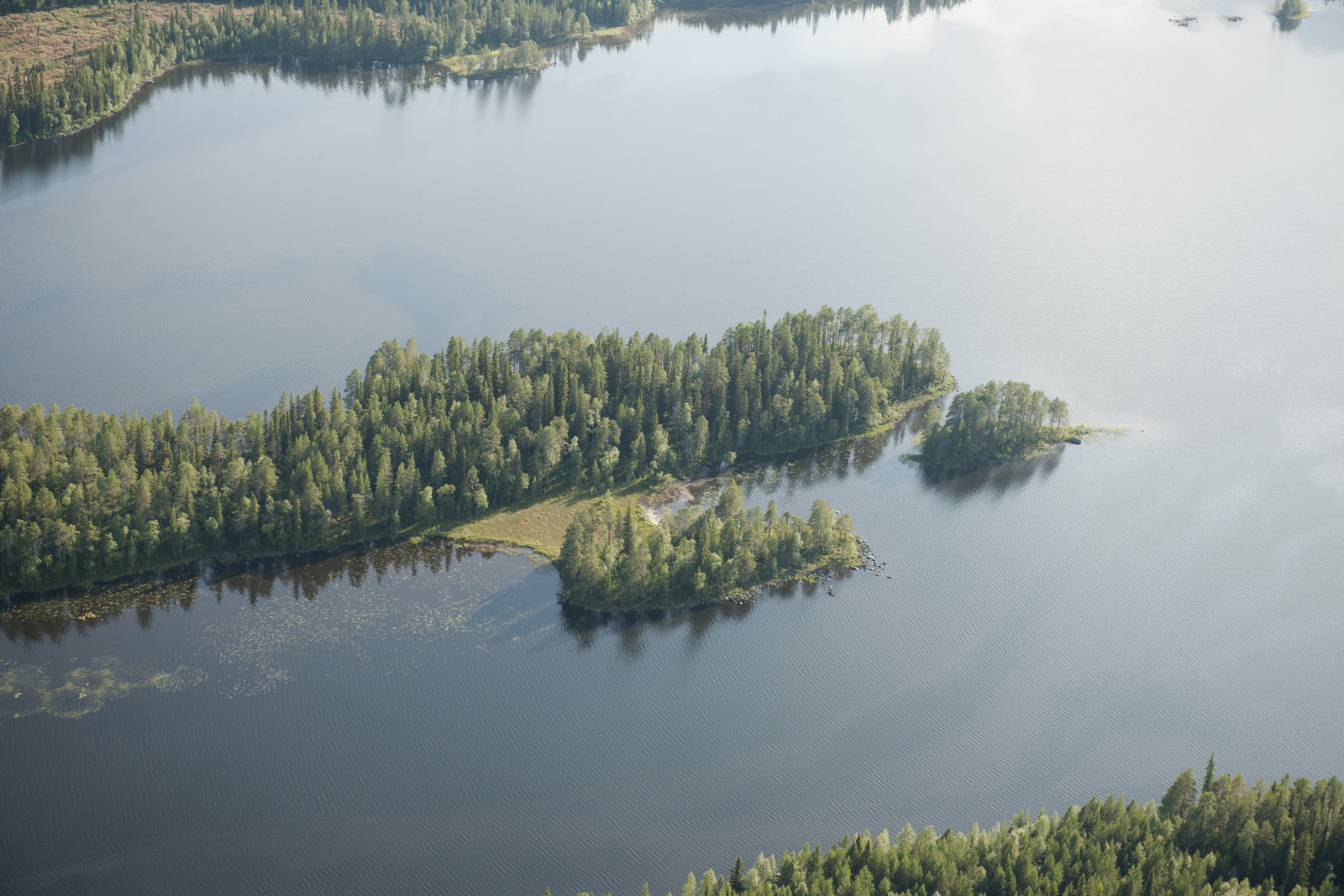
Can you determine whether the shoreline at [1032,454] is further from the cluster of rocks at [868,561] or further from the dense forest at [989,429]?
the cluster of rocks at [868,561]

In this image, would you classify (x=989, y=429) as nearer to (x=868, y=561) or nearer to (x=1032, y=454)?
(x=1032, y=454)

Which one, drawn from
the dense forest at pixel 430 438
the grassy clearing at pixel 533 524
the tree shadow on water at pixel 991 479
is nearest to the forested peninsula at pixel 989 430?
the tree shadow on water at pixel 991 479

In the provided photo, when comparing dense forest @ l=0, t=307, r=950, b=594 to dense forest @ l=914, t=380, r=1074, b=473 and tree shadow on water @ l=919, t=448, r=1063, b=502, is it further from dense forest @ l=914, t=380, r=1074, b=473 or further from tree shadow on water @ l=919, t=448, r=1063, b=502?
tree shadow on water @ l=919, t=448, r=1063, b=502

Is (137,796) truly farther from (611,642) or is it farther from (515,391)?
(515,391)

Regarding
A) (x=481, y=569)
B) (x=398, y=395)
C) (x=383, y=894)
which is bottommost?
(x=383, y=894)

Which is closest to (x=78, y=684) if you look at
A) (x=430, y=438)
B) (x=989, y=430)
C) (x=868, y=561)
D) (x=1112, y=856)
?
(x=430, y=438)

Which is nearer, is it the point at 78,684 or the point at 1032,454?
the point at 78,684

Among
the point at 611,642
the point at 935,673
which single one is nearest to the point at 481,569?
the point at 611,642
